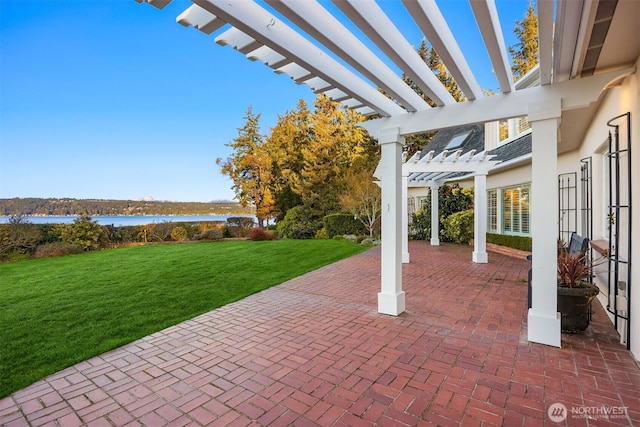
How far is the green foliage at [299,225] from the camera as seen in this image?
1770cm

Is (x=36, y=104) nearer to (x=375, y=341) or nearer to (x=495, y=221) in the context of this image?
(x=375, y=341)

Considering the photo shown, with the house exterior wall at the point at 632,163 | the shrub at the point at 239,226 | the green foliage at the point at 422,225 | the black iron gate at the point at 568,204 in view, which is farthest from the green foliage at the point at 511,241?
the shrub at the point at 239,226

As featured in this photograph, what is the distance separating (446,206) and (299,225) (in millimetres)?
8516

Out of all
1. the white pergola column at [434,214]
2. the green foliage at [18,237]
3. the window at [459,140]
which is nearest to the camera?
the green foliage at [18,237]

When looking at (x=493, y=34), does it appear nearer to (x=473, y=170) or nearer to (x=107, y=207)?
(x=473, y=170)

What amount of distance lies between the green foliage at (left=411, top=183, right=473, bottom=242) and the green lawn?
5528 mm

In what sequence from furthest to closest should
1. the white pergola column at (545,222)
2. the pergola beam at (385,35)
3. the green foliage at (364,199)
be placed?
the green foliage at (364,199), the white pergola column at (545,222), the pergola beam at (385,35)

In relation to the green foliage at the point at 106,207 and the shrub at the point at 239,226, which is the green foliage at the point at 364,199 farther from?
the green foliage at the point at 106,207

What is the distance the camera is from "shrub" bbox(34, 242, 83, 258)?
441 inches

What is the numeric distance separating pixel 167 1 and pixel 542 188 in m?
4.10

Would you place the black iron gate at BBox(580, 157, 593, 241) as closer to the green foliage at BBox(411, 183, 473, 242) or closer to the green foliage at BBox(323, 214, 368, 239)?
the green foliage at BBox(411, 183, 473, 242)

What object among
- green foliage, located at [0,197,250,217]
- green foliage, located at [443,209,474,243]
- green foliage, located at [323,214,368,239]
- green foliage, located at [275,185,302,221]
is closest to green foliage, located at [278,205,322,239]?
green foliage, located at [323,214,368,239]

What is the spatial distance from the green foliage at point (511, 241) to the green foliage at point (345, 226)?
6816 millimetres

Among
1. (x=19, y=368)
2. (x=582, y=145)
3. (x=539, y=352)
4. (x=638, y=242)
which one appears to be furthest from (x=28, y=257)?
(x=582, y=145)
